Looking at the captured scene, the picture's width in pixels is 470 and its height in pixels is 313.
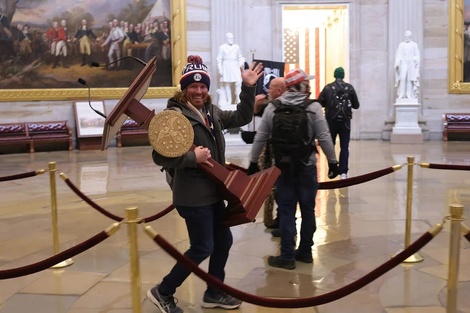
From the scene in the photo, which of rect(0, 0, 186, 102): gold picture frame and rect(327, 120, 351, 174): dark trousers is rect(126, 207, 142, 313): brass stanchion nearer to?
rect(327, 120, 351, 174): dark trousers

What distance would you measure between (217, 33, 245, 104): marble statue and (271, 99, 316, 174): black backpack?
11.5m

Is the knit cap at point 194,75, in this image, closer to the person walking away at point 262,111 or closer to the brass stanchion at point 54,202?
the person walking away at point 262,111

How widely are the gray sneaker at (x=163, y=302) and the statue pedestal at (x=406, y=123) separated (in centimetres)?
1390

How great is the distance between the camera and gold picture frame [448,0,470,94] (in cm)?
1728

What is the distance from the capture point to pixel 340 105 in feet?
30.6

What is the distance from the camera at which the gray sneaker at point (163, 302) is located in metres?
3.88

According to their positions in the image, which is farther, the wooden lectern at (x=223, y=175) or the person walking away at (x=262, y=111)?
the person walking away at (x=262, y=111)

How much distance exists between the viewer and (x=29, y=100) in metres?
16.6

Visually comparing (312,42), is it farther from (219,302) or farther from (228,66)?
(219,302)

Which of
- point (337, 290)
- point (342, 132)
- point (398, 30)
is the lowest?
point (337, 290)

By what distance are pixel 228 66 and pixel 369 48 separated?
495cm

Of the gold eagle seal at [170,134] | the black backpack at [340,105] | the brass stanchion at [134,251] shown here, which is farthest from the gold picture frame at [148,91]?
the brass stanchion at [134,251]

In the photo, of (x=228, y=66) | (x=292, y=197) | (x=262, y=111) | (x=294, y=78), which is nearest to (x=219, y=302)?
(x=292, y=197)

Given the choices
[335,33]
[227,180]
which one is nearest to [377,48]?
[335,33]
